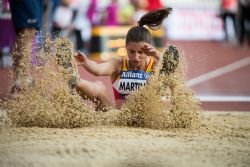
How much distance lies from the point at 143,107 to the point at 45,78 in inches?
33.2

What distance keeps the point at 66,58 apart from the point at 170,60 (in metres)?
0.86

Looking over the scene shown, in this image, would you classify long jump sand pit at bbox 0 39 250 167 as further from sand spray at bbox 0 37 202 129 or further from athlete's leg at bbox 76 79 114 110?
athlete's leg at bbox 76 79 114 110

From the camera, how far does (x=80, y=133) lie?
4293 mm

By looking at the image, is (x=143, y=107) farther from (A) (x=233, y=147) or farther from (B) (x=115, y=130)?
(A) (x=233, y=147)

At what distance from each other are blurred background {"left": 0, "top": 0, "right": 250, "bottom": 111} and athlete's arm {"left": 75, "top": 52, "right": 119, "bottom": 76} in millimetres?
383

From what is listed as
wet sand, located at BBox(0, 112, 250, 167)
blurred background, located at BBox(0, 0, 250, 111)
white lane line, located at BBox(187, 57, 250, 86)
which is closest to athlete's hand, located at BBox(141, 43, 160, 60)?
wet sand, located at BBox(0, 112, 250, 167)

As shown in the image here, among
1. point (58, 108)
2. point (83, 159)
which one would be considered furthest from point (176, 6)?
point (83, 159)

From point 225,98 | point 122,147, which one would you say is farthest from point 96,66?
point 225,98

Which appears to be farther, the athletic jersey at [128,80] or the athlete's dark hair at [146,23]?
the athletic jersey at [128,80]

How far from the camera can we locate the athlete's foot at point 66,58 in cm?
468

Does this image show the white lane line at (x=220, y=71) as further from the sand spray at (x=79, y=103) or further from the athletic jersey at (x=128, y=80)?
the sand spray at (x=79, y=103)

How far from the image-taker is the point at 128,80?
17.6 ft

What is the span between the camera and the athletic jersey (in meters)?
5.32

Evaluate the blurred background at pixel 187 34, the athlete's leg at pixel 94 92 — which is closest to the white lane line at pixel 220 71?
the blurred background at pixel 187 34
